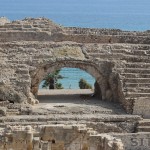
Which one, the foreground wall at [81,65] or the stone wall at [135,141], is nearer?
the stone wall at [135,141]

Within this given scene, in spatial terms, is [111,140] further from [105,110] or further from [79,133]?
[105,110]

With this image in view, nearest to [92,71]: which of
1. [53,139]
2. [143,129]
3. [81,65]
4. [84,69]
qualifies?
[84,69]

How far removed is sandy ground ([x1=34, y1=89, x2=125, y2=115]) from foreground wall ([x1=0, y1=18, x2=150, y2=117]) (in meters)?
0.73

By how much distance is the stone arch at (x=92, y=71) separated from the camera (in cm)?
3941

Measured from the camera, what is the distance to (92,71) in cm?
4009

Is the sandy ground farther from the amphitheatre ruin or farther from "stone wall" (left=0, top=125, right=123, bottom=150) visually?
"stone wall" (left=0, top=125, right=123, bottom=150)

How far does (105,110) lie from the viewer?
121 feet

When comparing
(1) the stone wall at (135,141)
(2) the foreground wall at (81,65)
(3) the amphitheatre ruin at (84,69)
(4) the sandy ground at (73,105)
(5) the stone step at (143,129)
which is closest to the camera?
(1) the stone wall at (135,141)

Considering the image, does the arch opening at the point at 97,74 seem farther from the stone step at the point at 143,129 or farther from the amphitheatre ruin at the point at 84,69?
the stone step at the point at 143,129

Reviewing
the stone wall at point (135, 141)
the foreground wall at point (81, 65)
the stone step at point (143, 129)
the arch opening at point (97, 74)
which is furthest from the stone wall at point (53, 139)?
the arch opening at point (97, 74)

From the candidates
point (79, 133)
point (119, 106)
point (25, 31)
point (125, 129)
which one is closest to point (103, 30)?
point (25, 31)

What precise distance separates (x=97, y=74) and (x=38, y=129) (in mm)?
13598

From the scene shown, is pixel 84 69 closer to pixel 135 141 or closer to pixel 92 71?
pixel 92 71

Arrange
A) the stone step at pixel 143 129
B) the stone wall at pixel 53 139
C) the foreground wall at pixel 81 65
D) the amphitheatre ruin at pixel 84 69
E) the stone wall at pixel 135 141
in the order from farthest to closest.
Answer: the foreground wall at pixel 81 65 < the amphitheatre ruin at pixel 84 69 < the stone step at pixel 143 129 < the stone wall at pixel 135 141 < the stone wall at pixel 53 139
